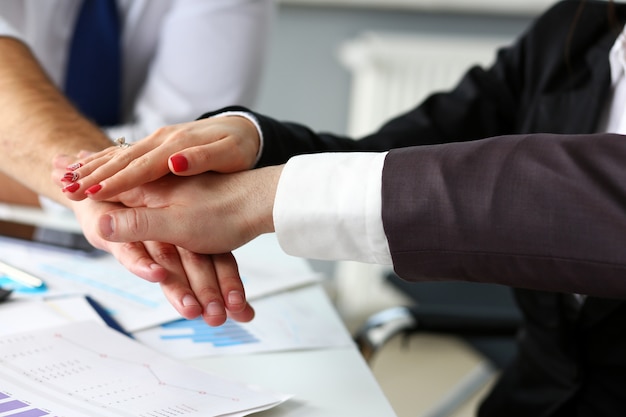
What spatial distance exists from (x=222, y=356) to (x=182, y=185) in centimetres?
18

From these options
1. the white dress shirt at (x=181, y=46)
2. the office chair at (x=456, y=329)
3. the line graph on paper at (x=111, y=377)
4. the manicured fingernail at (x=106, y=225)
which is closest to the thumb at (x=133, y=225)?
the manicured fingernail at (x=106, y=225)

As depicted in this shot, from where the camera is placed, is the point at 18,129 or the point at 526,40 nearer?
the point at 18,129

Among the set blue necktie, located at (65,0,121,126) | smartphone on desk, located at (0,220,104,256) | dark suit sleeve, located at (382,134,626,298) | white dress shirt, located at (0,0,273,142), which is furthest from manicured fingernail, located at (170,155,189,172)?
blue necktie, located at (65,0,121,126)

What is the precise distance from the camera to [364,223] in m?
0.72

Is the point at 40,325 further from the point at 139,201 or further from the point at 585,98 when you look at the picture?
the point at 585,98

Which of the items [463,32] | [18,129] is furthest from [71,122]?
[463,32]

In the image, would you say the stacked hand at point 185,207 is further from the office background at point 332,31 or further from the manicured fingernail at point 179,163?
the office background at point 332,31

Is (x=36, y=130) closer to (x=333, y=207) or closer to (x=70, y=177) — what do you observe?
(x=70, y=177)

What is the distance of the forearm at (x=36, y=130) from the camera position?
3.34ft

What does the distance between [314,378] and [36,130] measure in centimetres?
54

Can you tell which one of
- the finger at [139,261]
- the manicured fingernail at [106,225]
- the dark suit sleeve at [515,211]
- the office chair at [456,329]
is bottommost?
the office chair at [456,329]

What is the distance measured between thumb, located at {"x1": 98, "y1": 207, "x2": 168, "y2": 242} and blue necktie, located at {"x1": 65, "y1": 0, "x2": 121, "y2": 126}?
0.84 m

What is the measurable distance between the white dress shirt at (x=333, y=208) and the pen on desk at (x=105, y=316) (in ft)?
0.66

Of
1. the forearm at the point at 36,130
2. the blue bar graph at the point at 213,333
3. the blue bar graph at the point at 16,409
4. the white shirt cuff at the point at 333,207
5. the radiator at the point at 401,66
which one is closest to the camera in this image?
the blue bar graph at the point at 16,409
